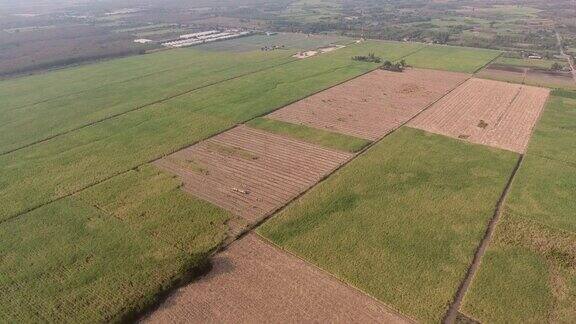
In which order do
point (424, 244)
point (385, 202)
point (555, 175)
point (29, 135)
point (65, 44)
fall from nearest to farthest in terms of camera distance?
1. point (424, 244)
2. point (385, 202)
3. point (555, 175)
4. point (29, 135)
5. point (65, 44)

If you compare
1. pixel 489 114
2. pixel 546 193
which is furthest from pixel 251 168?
pixel 489 114

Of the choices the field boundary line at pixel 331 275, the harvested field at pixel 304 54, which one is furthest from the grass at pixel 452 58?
the field boundary line at pixel 331 275

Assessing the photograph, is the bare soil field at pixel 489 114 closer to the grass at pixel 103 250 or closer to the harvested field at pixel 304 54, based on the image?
the grass at pixel 103 250

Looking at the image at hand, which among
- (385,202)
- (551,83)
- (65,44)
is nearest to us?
(385,202)

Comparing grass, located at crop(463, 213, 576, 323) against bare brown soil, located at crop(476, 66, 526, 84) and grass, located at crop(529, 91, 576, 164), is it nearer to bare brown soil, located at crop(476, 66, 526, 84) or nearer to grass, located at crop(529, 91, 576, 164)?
grass, located at crop(529, 91, 576, 164)

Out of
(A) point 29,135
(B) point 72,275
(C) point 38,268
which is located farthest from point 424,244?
(A) point 29,135

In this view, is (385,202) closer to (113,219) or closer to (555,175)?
(555,175)
